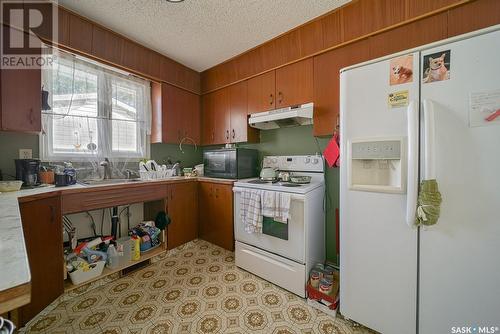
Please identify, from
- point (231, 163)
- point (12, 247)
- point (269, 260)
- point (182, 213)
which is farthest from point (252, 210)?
point (12, 247)

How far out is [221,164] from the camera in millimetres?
2451

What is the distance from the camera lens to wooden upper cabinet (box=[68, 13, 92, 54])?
5.63 ft

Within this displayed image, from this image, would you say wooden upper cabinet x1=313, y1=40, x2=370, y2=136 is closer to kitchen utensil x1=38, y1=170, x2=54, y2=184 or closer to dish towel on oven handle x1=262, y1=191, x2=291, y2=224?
dish towel on oven handle x1=262, y1=191, x2=291, y2=224

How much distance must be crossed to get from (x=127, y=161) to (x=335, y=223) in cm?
252

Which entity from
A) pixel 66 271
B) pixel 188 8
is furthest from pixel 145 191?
pixel 188 8

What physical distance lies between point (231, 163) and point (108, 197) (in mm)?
1257

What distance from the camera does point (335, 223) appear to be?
78.5 inches

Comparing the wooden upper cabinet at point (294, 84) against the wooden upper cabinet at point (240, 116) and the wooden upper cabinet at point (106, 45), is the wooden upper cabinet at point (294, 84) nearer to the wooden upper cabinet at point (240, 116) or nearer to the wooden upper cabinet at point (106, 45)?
the wooden upper cabinet at point (240, 116)

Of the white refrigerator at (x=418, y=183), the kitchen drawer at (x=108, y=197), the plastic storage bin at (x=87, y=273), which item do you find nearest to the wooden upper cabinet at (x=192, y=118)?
the kitchen drawer at (x=108, y=197)

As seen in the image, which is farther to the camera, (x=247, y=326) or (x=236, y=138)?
(x=236, y=138)

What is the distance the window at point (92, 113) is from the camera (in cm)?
186

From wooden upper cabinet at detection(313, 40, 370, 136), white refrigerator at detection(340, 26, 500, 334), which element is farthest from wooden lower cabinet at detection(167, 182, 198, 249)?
white refrigerator at detection(340, 26, 500, 334)

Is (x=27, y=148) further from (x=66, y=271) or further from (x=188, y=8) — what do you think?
(x=188, y=8)

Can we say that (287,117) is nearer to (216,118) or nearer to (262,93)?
(262,93)
